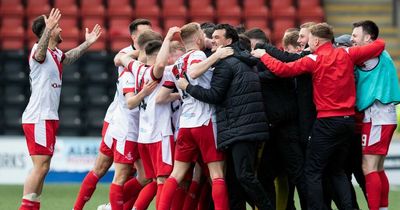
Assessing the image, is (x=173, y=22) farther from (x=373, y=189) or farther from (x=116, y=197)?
(x=373, y=189)

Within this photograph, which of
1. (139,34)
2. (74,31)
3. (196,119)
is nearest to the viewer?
(196,119)

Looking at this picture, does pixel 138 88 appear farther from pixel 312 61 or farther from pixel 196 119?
pixel 312 61

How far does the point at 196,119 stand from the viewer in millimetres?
10273

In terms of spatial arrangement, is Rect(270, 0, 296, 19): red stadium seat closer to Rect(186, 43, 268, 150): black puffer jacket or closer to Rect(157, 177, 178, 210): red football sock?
Rect(186, 43, 268, 150): black puffer jacket

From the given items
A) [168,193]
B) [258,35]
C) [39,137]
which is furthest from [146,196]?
[258,35]

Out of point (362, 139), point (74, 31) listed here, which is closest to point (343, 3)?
point (74, 31)

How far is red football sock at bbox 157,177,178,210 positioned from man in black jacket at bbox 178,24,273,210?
0.58m

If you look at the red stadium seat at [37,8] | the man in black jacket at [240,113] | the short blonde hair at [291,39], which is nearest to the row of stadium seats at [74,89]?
the red stadium seat at [37,8]

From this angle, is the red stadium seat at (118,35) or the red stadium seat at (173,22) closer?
the red stadium seat at (118,35)

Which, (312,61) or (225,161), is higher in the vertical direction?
(312,61)

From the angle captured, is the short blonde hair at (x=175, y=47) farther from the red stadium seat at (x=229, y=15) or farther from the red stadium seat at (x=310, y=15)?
the red stadium seat at (x=310, y=15)

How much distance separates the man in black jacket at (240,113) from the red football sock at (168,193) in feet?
1.91

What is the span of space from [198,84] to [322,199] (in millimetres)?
1617

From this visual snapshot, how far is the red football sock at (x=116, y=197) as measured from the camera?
10.9 meters
